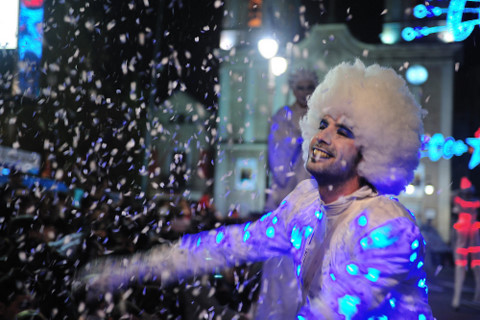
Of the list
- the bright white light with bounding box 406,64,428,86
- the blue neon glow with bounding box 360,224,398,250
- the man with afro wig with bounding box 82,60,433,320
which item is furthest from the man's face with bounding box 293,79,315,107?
the bright white light with bounding box 406,64,428,86

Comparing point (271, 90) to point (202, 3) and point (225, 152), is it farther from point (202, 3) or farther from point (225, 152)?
point (202, 3)

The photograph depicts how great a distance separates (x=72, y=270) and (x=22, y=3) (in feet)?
29.3

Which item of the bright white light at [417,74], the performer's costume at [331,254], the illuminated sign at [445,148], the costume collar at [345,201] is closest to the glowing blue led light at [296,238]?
the performer's costume at [331,254]

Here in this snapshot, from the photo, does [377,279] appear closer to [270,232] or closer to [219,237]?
[270,232]

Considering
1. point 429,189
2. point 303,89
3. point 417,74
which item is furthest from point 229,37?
point 303,89

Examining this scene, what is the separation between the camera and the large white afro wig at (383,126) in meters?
2.24

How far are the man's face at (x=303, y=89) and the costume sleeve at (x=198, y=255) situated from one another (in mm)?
1384

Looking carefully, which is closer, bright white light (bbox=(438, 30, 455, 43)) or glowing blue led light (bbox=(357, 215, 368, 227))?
glowing blue led light (bbox=(357, 215, 368, 227))

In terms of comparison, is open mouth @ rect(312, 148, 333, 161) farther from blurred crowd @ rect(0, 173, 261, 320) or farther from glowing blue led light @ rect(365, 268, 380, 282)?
blurred crowd @ rect(0, 173, 261, 320)

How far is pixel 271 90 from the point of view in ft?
76.4

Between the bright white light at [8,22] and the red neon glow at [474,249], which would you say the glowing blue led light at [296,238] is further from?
the bright white light at [8,22]

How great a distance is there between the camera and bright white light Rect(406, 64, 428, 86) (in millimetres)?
21953

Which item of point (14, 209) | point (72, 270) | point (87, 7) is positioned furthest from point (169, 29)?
point (72, 270)

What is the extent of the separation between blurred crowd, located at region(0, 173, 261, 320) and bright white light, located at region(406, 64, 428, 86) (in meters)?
18.6
